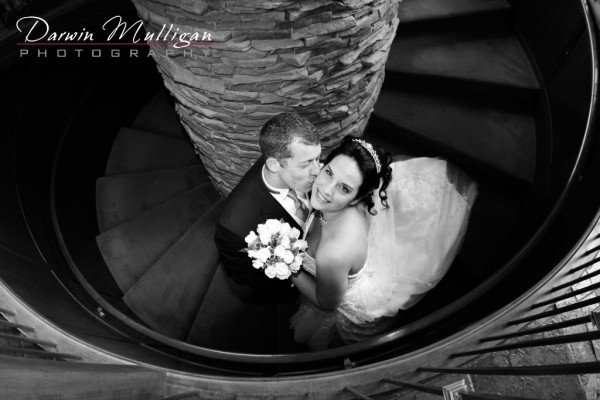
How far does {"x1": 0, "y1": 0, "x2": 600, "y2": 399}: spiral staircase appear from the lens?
2510mm

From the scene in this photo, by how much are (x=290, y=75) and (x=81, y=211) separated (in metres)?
3.15

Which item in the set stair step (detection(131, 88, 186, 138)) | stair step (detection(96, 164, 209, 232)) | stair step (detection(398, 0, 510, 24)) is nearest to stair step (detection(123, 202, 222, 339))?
stair step (detection(96, 164, 209, 232))

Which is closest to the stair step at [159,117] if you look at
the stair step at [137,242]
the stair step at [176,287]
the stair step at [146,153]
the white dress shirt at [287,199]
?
the stair step at [146,153]

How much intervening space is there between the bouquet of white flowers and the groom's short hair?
16.0 inches

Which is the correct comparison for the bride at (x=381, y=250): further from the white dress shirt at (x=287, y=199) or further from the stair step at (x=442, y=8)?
the stair step at (x=442, y=8)

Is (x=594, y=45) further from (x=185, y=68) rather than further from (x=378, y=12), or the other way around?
(x=185, y=68)

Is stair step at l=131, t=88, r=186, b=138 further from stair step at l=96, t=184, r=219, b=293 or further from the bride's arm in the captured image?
the bride's arm

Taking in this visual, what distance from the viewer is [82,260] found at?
4180 millimetres

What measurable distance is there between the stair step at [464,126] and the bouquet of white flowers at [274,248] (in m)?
1.84

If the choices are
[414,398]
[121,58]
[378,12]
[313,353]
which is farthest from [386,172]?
[121,58]

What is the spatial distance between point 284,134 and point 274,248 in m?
0.63

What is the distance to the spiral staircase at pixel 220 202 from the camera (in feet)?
8.23

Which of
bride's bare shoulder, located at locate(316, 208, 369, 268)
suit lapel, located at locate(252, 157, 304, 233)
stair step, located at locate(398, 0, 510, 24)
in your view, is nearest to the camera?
bride's bare shoulder, located at locate(316, 208, 369, 268)

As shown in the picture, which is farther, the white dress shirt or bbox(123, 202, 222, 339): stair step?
bbox(123, 202, 222, 339): stair step
